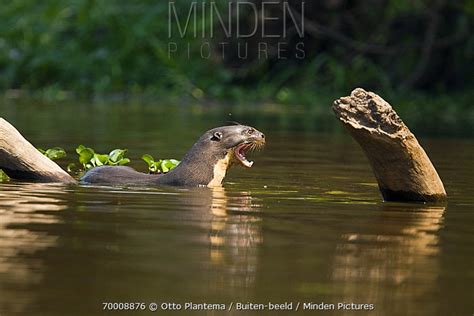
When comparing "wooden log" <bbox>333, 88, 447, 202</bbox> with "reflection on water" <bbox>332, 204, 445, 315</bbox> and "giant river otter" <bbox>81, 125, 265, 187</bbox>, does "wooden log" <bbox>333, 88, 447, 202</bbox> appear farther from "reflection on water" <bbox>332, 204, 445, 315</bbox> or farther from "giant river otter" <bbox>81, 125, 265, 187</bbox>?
"giant river otter" <bbox>81, 125, 265, 187</bbox>

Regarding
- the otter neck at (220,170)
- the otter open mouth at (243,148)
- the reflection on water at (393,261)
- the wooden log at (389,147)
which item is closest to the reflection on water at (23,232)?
the otter neck at (220,170)

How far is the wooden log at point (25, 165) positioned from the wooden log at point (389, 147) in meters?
2.41

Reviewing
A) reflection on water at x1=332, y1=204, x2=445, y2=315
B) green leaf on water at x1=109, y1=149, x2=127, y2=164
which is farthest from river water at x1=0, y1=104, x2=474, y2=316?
green leaf on water at x1=109, y1=149, x2=127, y2=164

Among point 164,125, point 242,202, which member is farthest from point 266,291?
point 164,125

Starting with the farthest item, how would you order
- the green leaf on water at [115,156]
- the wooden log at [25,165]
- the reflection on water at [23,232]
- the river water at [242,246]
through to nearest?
the green leaf on water at [115,156] < the wooden log at [25,165] < the reflection on water at [23,232] < the river water at [242,246]

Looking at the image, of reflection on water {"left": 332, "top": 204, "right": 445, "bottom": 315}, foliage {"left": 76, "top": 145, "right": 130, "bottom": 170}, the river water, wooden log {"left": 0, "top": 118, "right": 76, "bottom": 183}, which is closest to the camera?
the river water

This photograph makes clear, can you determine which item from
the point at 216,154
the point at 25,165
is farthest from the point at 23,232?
the point at 216,154

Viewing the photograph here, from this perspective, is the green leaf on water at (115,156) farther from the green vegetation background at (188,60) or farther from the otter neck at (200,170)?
the green vegetation background at (188,60)

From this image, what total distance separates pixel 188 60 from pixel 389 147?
1840 cm

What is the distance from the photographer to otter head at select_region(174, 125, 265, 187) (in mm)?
10672

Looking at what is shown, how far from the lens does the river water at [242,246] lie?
18.9ft

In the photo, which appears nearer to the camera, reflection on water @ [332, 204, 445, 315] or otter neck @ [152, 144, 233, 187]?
reflection on water @ [332, 204, 445, 315]

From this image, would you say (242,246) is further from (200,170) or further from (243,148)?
(243,148)

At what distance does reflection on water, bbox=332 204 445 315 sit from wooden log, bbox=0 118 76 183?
9.15 feet
